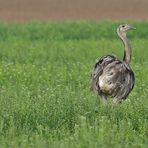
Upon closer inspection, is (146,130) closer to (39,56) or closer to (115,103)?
(115,103)

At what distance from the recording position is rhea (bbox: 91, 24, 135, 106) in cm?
1248

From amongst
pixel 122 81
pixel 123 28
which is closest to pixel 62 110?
pixel 122 81

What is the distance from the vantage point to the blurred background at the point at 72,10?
4266 cm

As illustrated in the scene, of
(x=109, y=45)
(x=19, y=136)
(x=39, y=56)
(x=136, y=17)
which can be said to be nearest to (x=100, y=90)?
(x=19, y=136)

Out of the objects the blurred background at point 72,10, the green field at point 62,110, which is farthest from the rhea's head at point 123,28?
the blurred background at point 72,10

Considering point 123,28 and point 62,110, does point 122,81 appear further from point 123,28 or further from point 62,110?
point 123,28

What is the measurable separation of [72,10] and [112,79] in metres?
32.9

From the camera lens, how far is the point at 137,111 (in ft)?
38.8

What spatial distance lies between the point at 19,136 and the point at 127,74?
10.3ft

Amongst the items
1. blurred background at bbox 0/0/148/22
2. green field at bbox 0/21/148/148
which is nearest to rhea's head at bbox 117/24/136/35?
green field at bbox 0/21/148/148

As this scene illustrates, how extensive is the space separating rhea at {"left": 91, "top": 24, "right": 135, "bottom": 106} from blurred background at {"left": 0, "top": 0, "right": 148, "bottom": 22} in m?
28.5

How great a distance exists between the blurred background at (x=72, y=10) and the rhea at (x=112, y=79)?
28.5 m

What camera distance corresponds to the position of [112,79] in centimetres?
1251

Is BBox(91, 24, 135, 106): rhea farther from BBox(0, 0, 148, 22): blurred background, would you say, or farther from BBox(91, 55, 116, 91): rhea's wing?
BBox(0, 0, 148, 22): blurred background
